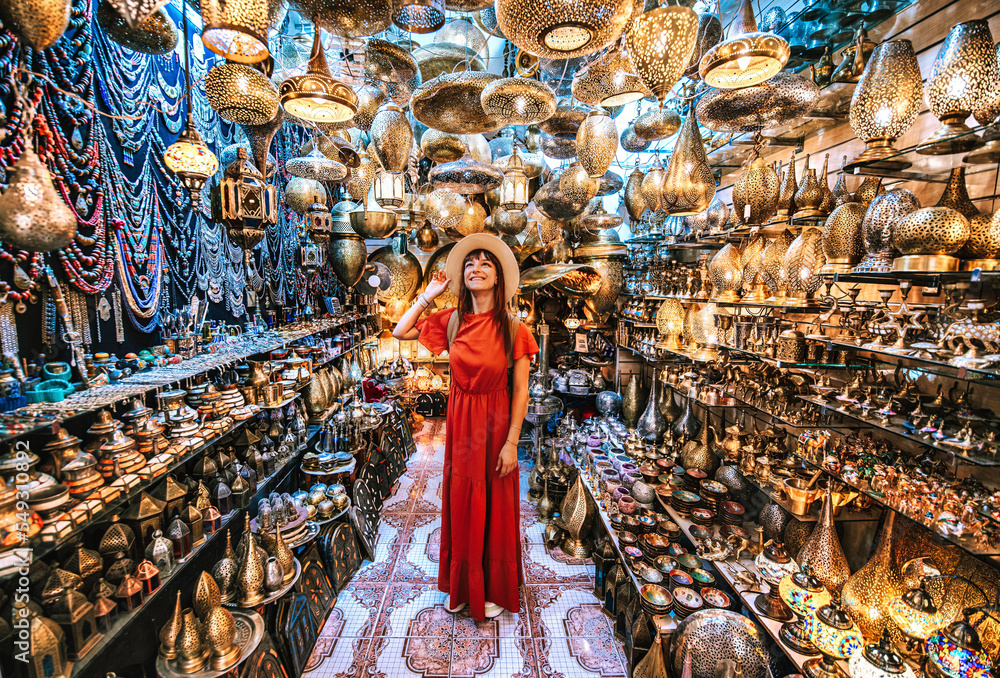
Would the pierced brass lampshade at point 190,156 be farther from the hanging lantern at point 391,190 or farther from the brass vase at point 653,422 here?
the brass vase at point 653,422

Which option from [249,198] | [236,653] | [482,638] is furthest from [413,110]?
[482,638]

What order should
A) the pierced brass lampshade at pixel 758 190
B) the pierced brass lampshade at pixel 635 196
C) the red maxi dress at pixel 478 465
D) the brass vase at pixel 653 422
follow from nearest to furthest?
the pierced brass lampshade at pixel 758 190 → the red maxi dress at pixel 478 465 → the pierced brass lampshade at pixel 635 196 → the brass vase at pixel 653 422

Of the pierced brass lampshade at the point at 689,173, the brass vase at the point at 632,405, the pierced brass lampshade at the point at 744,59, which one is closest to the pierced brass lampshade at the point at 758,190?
the pierced brass lampshade at the point at 689,173

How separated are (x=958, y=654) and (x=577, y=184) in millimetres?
2370

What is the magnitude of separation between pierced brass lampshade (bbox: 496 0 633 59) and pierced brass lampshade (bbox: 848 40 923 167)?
3.18ft

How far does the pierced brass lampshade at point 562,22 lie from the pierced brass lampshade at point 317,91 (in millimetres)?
597

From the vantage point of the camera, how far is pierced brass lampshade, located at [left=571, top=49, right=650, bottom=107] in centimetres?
172

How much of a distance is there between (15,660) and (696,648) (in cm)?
220

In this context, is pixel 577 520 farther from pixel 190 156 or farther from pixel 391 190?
pixel 190 156

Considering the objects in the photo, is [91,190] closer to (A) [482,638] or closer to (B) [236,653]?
(B) [236,653]

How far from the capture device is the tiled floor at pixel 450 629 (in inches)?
91.2

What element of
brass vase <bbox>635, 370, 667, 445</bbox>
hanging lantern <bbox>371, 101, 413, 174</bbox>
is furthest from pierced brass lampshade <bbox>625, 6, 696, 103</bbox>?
brass vase <bbox>635, 370, 667, 445</bbox>

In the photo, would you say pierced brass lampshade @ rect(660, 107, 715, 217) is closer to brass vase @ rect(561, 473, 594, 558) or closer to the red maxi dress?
the red maxi dress

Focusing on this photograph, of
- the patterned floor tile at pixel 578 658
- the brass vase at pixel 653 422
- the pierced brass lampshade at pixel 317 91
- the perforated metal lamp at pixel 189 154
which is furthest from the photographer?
the brass vase at pixel 653 422
